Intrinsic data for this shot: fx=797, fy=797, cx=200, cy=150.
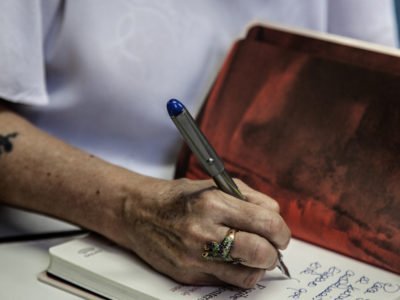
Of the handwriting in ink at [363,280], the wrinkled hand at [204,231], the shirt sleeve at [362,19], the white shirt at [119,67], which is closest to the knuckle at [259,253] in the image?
the wrinkled hand at [204,231]

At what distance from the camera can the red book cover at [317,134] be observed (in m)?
0.74

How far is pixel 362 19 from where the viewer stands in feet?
3.55

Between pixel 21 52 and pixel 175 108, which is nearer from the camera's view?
pixel 175 108

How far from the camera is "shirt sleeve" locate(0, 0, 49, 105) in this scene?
81 centimetres

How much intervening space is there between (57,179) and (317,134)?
0.26m

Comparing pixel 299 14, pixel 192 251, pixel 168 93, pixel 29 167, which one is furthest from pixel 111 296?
pixel 299 14

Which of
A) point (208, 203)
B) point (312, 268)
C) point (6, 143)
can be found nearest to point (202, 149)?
point (208, 203)

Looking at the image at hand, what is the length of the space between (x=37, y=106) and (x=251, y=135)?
0.25 m

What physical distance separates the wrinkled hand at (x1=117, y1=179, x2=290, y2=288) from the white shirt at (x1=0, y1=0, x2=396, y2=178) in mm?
207

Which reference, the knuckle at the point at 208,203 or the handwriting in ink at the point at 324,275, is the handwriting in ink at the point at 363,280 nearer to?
the handwriting in ink at the point at 324,275

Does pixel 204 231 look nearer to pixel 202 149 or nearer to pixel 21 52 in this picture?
pixel 202 149

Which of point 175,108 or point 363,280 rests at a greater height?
point 175,108

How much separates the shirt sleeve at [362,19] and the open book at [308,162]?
23cm

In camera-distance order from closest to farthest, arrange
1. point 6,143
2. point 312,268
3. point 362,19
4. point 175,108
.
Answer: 1. point 175,108
2. point 312,268
3. point 6,143
4. point 362,19
